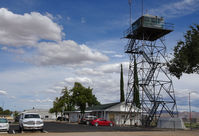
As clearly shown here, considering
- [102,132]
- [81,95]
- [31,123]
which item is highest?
[81,95]

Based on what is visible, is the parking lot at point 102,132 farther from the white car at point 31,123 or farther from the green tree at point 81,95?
the green tree at point 81,95

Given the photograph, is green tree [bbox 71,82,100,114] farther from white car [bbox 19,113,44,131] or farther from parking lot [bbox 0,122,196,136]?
white car [bbox 19,113,44,131]

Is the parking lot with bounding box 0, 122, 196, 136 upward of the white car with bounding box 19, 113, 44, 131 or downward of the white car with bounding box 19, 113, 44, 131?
downward

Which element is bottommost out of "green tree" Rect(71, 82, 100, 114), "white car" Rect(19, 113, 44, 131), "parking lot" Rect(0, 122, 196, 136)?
"parking lot" Rect(0, 122, 196, 136)

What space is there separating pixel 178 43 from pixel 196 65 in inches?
106

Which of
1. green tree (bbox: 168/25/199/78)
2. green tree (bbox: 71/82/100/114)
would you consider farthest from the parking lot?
green tree (bbox: 71/82/100/114)

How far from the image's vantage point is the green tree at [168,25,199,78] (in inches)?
944

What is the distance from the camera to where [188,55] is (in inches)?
994

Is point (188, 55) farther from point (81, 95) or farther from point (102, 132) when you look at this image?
point (81, 95)

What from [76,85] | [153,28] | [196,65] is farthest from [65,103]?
[196,65]

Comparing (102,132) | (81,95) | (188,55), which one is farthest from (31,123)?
(81,95)

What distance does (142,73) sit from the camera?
128 feet

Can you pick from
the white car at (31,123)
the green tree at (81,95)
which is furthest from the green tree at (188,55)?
the green tree at (81,95)

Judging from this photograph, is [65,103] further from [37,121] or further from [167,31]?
[37,121]
